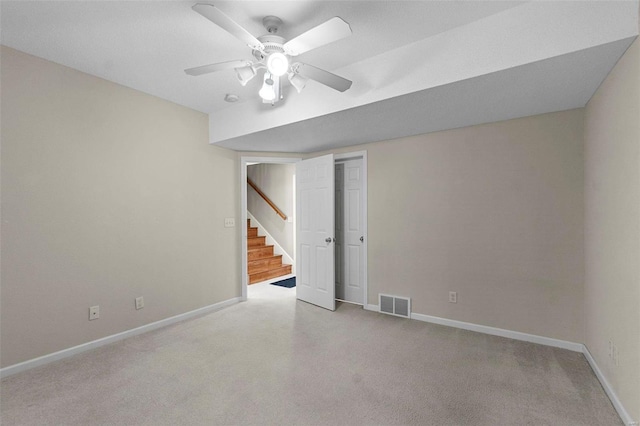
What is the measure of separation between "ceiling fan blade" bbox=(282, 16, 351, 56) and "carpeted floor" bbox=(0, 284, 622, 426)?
223cm

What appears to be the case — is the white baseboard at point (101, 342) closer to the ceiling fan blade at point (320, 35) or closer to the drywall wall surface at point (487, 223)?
the drywall wall surface at point (487, 223)

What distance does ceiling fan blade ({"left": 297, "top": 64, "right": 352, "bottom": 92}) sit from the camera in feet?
6.41

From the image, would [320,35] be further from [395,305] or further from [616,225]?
[395,305]

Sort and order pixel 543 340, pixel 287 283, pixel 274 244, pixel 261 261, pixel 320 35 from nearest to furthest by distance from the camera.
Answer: pixel 320 35 < pixel 543 340 < pixel 287 283 < pixel 261 261 < pixel 274 244

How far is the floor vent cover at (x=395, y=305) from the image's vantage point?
3.48 metres

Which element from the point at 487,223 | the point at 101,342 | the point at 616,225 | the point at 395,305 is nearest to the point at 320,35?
the point at 616,225

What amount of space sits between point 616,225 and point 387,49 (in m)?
1.97

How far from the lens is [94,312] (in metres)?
2.74

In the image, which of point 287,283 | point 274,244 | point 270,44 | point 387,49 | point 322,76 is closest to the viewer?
point 270,44

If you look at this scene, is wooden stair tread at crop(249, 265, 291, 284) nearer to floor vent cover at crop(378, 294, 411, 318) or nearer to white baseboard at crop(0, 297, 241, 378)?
white baseboard at crop(0, 297, 241, 378)

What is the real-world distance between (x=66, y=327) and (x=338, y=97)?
10.2ft

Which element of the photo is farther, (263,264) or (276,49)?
(263,264)

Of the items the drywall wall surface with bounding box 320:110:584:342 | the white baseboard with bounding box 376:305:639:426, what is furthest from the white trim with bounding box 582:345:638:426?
the drywall wall surface with bounding box 320:110:584:342

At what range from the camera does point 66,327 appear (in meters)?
2.56
